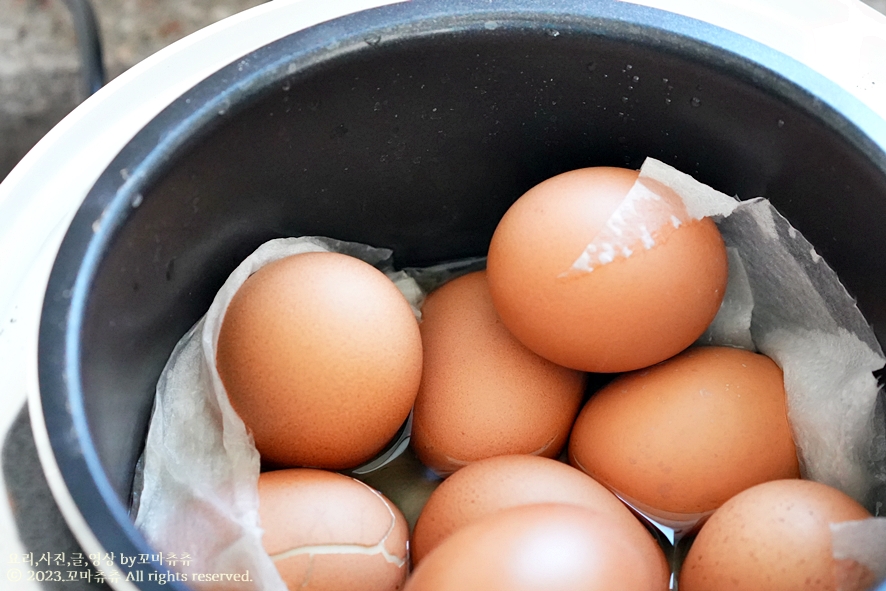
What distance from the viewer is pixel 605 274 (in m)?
0.53

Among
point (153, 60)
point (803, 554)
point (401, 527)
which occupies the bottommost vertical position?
point (401, 527)

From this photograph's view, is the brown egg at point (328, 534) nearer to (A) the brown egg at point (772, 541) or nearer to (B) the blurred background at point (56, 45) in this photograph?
(A) the brown egg at point (772, 541)

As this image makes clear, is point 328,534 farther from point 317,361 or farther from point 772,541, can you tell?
point 772,541

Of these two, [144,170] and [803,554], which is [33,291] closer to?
[144,170]

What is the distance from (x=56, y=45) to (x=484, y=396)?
3.12 feet

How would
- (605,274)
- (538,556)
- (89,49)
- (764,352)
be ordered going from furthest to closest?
(89,49), (764,352), (605,274), (538,556)

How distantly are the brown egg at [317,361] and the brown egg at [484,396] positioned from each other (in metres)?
0.04

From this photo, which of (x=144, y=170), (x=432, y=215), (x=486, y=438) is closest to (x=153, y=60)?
(x=144, y=170)

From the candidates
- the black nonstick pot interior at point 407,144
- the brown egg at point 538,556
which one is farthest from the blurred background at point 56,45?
the brown egg at point 538,556

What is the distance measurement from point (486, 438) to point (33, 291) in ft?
1.09

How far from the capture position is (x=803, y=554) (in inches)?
18.4

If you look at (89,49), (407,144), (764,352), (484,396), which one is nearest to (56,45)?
(89,49)

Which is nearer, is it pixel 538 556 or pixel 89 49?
pixel 538 556

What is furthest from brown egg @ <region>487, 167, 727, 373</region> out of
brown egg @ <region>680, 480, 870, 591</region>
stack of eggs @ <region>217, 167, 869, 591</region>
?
brown egg @ <region>680, 480, 870, 591</region>
